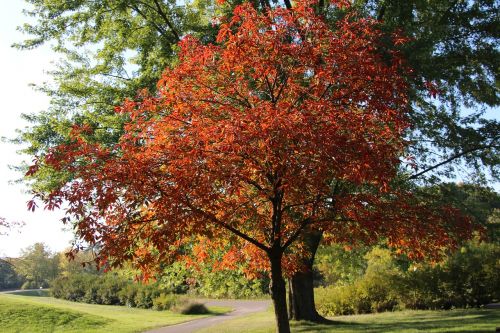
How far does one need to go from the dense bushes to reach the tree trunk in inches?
526

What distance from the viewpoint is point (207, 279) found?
15625mm

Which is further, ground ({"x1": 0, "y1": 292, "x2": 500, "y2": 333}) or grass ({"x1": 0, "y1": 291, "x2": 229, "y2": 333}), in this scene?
grass ({"x1": 0, "y1": 291, "x2": 229, "y2": 333})

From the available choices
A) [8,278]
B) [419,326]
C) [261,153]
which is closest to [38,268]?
[8,278]

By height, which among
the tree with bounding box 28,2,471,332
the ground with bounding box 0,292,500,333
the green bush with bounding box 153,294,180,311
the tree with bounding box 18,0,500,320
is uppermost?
the tree with bounding box 18,0,500,320

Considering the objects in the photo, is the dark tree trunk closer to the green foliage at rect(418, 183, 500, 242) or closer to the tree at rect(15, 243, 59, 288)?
the green foliage at rect(418, 183, 500, 242)

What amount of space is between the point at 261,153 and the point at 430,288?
16045mm

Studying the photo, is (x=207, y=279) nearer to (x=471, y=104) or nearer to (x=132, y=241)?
(x=132, y=241)

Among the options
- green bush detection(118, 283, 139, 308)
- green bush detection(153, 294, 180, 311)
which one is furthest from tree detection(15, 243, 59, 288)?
green bush detection(153, 294, 180, 311)

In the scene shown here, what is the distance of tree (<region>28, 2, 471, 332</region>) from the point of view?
6.43 metres

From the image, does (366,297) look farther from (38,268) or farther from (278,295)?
(38,268)

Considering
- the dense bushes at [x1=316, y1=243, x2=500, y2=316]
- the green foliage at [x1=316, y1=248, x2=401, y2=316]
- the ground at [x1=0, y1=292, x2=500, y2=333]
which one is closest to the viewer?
the ground at [x1=0, y1=292, x2=500, y2=333]

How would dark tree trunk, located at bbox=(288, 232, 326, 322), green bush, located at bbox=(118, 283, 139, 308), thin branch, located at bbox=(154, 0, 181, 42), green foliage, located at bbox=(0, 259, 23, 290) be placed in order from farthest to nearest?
1. green foliage, located at bbox=(0, 259, 23, 290)
2. green bush, located at bbox=(118, 283, 139, 308)
3. dark tree trunk, located at bbox=(288, 232, 326, 322)
4. thin branch, located at bbox=(154, 0, 181, 42)

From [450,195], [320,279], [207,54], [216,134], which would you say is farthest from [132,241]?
[320,279]

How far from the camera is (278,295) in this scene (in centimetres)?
817
